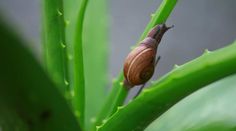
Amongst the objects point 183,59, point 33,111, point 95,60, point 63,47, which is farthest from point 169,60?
point 33,111

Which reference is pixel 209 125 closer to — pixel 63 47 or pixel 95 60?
pixel 63 47

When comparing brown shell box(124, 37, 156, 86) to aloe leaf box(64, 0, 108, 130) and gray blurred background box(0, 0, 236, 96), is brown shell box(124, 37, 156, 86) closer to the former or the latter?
aloe leaf box(64, 0, 108, 130)

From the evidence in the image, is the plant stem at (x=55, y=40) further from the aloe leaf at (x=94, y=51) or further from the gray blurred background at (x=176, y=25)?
the gray blurred background at (x=176, y=25)

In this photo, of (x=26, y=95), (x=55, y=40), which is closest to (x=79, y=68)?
(x=55, y=40)

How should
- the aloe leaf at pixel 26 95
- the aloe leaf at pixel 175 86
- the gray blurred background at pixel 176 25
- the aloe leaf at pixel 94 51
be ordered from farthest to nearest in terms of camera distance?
the gray blurred background at pixel 176 25 → the aloe leaf at pixel 94 51 → the aloe leaf at pixel 175 86 → the aloe leaf at pixel 26 95

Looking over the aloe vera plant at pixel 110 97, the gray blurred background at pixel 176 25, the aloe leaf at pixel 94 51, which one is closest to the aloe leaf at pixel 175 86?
the aloe vera plant at pixel 110 97

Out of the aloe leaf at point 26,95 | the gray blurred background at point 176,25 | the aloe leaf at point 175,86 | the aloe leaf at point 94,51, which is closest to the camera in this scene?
the aloe leaf at point 26,95
